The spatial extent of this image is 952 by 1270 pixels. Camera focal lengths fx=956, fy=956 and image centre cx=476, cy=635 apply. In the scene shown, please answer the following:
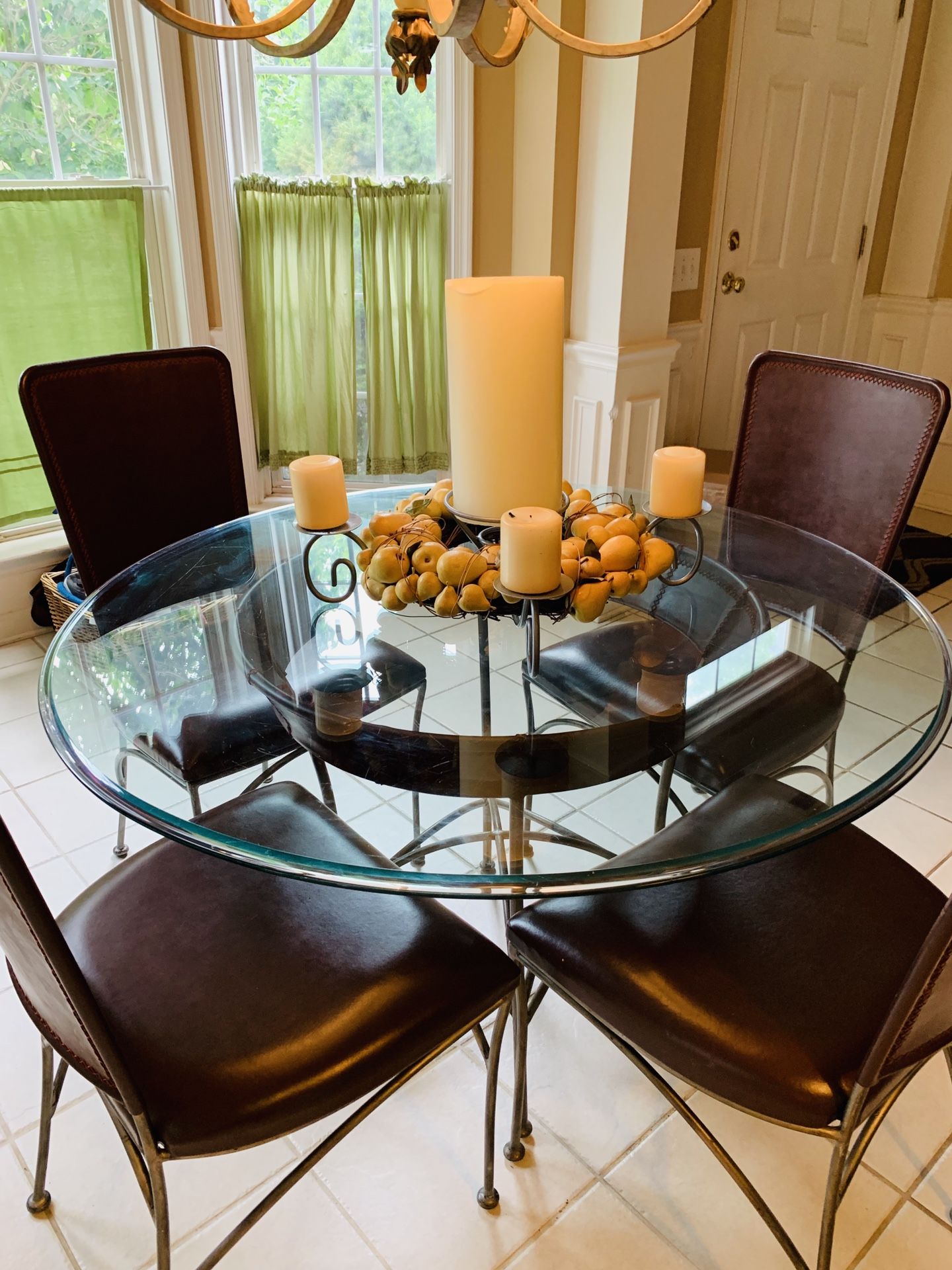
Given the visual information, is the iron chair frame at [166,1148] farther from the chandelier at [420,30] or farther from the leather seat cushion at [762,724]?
the chandelier at [420,30]

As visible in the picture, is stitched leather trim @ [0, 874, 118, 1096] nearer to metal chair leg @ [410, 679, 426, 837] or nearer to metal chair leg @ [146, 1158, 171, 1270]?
metal chair leg @ [146, 1158, 171, 1270]

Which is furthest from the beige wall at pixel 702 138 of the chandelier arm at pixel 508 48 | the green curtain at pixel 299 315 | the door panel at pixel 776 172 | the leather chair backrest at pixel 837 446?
the chandelier arm at pixel 508 48

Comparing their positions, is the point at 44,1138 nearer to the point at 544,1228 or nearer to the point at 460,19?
the point at 544,1228

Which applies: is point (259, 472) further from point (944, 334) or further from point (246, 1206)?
point (944, 334)

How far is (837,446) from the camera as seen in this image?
1967 mm

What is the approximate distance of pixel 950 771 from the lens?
2.34 metres

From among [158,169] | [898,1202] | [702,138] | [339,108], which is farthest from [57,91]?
[898,1202]

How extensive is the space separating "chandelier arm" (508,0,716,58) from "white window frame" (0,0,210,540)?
5.25 ft

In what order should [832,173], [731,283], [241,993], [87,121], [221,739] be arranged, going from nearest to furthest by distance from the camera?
[241,993] < [221,739] < [87,121] < [731,283] < [832,173]

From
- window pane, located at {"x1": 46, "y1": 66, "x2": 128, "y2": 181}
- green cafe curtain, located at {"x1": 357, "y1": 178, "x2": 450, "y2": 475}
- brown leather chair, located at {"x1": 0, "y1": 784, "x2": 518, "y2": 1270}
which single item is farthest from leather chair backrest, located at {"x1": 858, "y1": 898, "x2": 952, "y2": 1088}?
window pane, located at {"x1": 46, "y1": 66, "x2": 128, "y2": 181}

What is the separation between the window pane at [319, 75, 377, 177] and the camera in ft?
9.36

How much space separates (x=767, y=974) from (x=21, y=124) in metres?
2.69

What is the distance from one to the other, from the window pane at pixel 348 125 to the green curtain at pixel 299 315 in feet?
0.34

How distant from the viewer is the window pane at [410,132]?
2.92 metres
